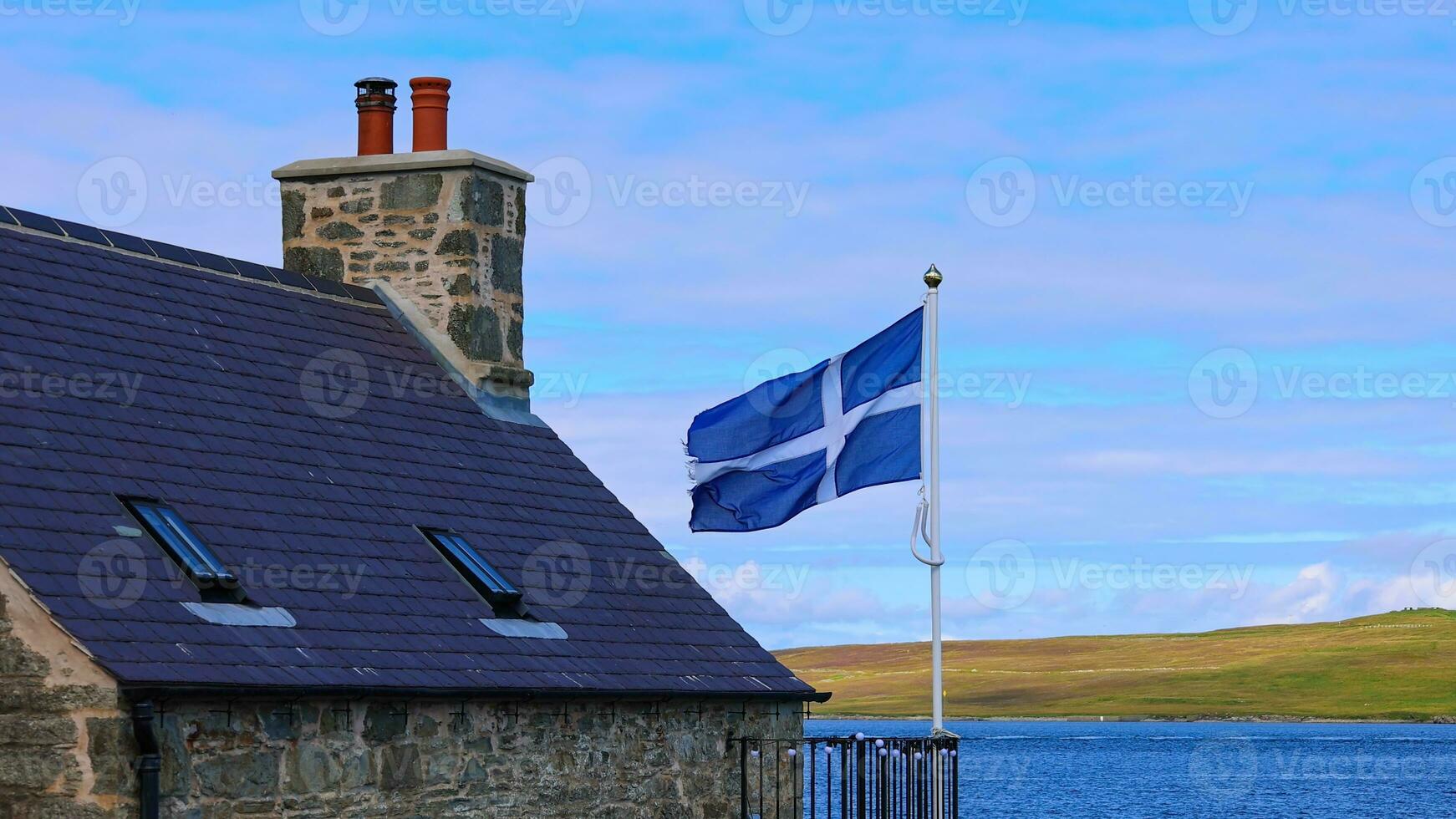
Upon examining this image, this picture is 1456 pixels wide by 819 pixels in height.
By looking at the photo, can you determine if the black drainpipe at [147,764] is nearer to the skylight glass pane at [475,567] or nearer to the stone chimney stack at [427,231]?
the skylight glass pane at [475,567]

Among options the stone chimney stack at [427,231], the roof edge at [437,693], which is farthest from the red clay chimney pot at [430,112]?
the roof edge at [437,693]

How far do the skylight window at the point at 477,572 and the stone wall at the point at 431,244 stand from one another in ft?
10.9

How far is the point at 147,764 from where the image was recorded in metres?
10.7

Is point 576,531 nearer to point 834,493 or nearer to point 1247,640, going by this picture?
point 834,493

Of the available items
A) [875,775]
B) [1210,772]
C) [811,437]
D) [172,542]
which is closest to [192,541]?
[172,542]

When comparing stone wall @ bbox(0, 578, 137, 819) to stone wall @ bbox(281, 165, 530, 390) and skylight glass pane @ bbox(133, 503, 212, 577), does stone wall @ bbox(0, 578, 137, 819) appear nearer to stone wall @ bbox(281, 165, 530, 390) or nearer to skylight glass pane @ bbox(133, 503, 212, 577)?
skylight glass pane @ bbox(133, 503, 212, 577)

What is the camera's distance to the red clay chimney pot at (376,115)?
18.6 metres

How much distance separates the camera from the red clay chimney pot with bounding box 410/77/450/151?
18.6 meters

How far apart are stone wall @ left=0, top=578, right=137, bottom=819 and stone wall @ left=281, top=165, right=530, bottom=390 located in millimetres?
7446

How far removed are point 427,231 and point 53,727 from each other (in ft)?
27.0

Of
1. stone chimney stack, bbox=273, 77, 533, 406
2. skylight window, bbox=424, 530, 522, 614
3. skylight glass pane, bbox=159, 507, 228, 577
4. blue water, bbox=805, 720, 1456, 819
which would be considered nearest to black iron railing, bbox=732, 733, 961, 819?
skylight window, bbox=424, 530, 522, 614

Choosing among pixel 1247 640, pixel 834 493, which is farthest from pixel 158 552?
pixel 1247 640

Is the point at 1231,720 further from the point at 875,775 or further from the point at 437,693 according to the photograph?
the point at 437,693

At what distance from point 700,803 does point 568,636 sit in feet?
6.09
